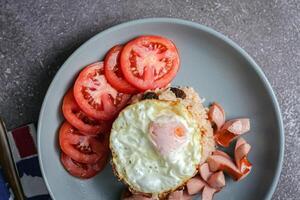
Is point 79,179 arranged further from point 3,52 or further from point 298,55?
point 298,55

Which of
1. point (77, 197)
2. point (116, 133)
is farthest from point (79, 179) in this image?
point (116, 133)

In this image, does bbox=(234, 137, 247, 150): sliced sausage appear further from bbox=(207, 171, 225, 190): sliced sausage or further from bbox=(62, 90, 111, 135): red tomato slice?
bbox=(62, 90, 111, 135): red tomato slice

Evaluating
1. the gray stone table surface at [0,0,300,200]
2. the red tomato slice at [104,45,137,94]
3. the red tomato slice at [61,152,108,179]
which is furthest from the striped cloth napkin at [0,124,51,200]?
the red tomato slice at [104,45,137,94]

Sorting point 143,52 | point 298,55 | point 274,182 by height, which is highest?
point 143,52

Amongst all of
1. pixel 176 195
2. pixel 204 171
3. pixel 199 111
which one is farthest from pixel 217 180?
pixel 199 111

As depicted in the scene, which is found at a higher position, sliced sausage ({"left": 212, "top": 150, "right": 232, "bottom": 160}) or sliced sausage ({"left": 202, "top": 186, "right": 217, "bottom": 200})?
sliced sausage ({"left": 212, "top": 150, "right": 232, "bottom": 160})

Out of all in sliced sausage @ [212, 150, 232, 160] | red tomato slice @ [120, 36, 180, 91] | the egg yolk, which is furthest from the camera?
sliced sausage @ [212, 150, 232, 160]

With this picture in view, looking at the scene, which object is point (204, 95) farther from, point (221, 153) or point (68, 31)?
point (68, 31)
